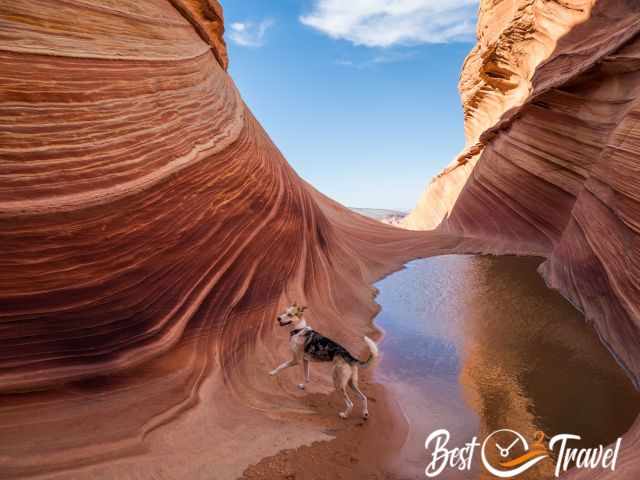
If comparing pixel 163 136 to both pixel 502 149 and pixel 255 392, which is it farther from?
pixel 502 149

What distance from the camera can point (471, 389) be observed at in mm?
4469

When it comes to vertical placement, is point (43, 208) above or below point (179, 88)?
below

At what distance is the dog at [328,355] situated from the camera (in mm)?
3594

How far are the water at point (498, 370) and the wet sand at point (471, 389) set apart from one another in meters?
0.01

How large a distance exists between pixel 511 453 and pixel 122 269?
3.66 metres

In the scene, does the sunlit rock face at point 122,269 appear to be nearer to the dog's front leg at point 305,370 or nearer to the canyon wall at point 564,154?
the dog's front leg at point 305,370

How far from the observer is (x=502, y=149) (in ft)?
49.5

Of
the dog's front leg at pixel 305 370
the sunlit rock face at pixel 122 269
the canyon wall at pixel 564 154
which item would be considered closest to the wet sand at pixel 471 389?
the dog's front leg at pixel 305 370

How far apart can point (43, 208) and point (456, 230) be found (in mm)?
17277

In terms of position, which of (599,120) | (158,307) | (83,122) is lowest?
(158,307)

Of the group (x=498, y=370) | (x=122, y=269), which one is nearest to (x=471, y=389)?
(x=498, y=370)

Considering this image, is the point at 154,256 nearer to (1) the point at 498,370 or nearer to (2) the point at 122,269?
(2) the point at 122,269

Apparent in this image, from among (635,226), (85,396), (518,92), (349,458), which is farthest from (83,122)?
(518,92)

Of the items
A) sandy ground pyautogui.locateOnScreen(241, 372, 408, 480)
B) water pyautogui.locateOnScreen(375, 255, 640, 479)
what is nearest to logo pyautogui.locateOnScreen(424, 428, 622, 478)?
water pyautogui.locateOnScreen(375, 255, 640, 479)
